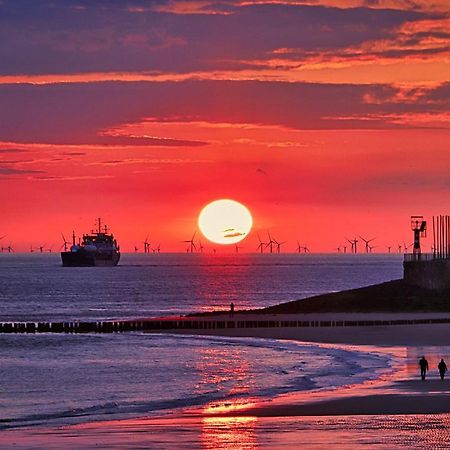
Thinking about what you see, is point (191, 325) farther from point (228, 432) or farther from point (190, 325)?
point (228, 432)

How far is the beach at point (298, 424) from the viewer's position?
43.2m

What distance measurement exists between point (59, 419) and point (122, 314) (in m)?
114

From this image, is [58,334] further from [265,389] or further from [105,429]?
[105,429]

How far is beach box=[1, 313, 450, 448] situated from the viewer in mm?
43188

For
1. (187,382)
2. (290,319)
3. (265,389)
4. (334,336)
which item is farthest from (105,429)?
(290,319)

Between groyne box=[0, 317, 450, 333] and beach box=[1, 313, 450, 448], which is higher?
groyne box=[0, 317, 450, 333]

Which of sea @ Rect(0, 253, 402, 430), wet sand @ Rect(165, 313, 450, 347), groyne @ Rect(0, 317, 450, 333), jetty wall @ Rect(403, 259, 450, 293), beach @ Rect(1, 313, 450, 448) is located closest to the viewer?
beach @ Rect(1, 313, 450, 448)

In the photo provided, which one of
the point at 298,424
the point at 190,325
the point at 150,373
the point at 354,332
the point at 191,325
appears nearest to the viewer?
the point at 298,424

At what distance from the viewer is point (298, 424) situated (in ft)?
156

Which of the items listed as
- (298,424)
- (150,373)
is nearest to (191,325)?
(150,373)

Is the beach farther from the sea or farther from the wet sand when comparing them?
the wet sand

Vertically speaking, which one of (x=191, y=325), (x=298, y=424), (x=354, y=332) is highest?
(x=191, y=325)

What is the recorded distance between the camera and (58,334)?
122938 millimetres

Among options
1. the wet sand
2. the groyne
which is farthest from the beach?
the groyne
